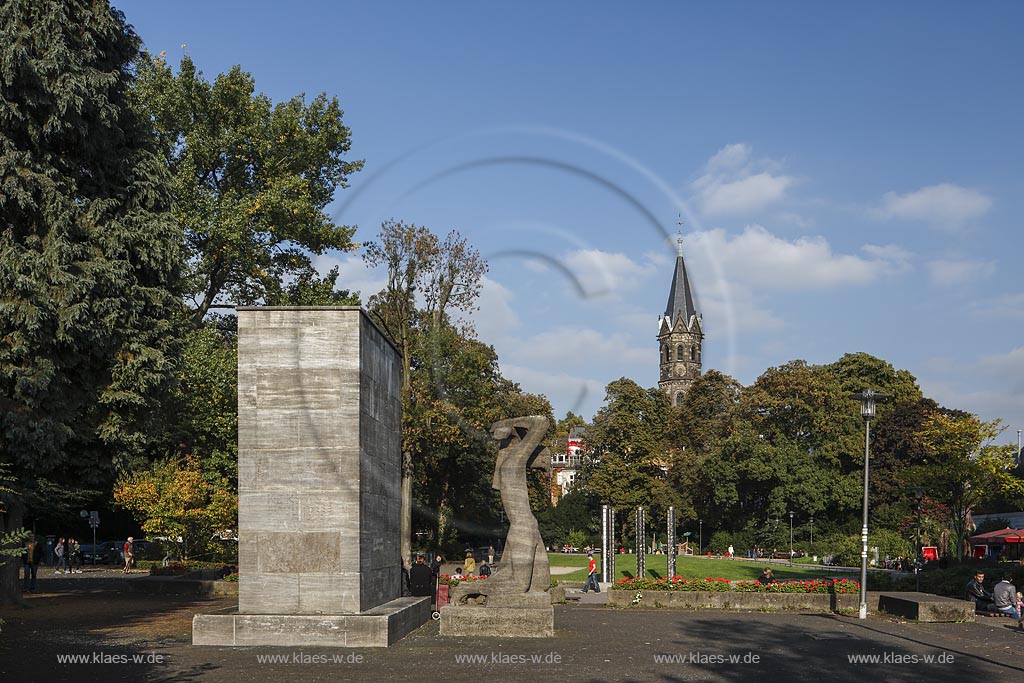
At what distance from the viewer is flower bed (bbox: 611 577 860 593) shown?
30016 millimetres

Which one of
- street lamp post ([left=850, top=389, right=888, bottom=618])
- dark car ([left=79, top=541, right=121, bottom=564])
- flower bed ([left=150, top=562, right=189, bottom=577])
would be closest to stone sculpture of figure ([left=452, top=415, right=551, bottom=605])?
street lamp post ([left=850, top=389, right=888, bottom=618])

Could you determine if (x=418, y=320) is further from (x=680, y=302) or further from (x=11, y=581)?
(x=680, y=302)

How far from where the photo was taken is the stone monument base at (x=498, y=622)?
2097 cm

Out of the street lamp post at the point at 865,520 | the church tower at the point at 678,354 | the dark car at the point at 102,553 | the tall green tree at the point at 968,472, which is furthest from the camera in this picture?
the church tower at the point at 678,354

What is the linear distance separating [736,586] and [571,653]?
1389cm

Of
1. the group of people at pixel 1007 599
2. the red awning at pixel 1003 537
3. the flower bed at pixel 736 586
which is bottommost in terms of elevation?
the red awning at pixel 1003 537

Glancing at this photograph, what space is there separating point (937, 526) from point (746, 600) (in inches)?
1742

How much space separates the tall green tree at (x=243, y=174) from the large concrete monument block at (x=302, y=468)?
68.9ft

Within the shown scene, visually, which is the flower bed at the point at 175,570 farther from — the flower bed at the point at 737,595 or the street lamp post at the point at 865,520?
the street lamp post at the point at 865,520

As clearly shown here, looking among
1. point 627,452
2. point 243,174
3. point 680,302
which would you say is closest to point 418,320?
point 243,174

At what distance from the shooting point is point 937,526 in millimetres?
67562

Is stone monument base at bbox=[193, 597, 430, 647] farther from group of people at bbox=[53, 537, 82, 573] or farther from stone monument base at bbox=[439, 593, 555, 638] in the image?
group of people at bbox=[53, 537, 82, 573]

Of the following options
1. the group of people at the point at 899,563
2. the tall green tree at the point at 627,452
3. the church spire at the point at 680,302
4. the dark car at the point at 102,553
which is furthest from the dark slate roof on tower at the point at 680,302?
the dark car at the point at 102,553

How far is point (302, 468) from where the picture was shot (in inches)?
758
